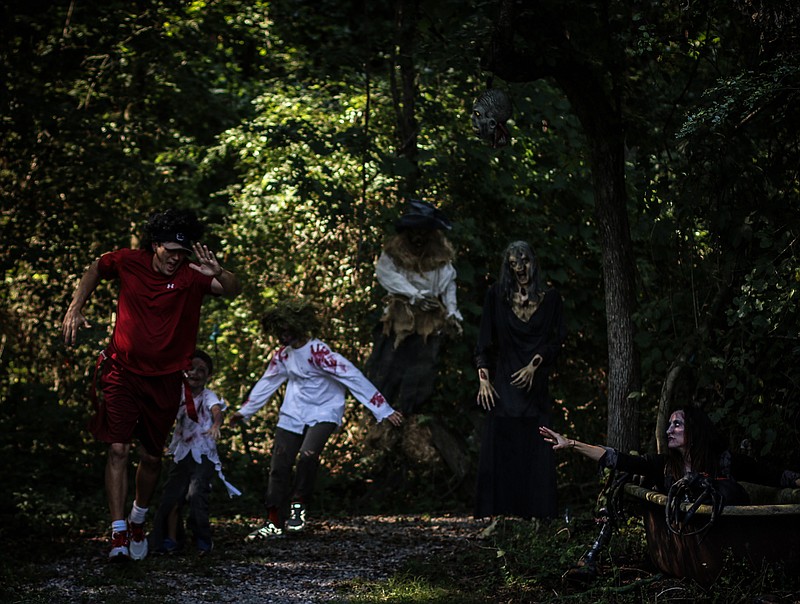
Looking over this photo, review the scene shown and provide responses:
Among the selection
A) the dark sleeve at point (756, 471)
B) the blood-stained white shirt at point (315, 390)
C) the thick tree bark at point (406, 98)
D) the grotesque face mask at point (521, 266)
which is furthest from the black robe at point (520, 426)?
the thick tree bark at point (406, 98)

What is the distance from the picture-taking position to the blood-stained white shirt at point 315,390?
8.41 metres

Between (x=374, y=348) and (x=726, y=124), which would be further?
(x=374, y=348)

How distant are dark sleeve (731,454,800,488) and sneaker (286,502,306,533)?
3.59 m

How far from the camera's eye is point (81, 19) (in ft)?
41.0

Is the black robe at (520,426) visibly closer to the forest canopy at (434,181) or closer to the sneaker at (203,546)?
the forest canopy at (434,181)

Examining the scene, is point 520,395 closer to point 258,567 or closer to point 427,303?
point 427,303

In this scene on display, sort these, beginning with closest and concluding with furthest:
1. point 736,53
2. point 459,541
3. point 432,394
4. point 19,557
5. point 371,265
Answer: point 736,53 < point 19,557 < point 459,541 < point 432,394 < point 371,265

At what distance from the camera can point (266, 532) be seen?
813 centimetres

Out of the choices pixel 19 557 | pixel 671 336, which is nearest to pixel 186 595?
pixel 19 557

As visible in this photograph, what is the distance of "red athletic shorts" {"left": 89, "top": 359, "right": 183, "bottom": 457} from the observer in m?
6.88

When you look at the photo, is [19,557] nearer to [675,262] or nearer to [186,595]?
[186,595]

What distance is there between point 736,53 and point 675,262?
192cm

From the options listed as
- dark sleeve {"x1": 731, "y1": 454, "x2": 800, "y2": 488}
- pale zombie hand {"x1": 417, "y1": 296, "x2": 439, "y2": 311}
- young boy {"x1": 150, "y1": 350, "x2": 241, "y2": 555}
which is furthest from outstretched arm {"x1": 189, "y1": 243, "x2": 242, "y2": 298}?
dark sleeve {"x1": 731, "y1": 454, "x2": 800, "y2": 488}

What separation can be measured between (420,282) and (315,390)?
A: 1.46 metres
